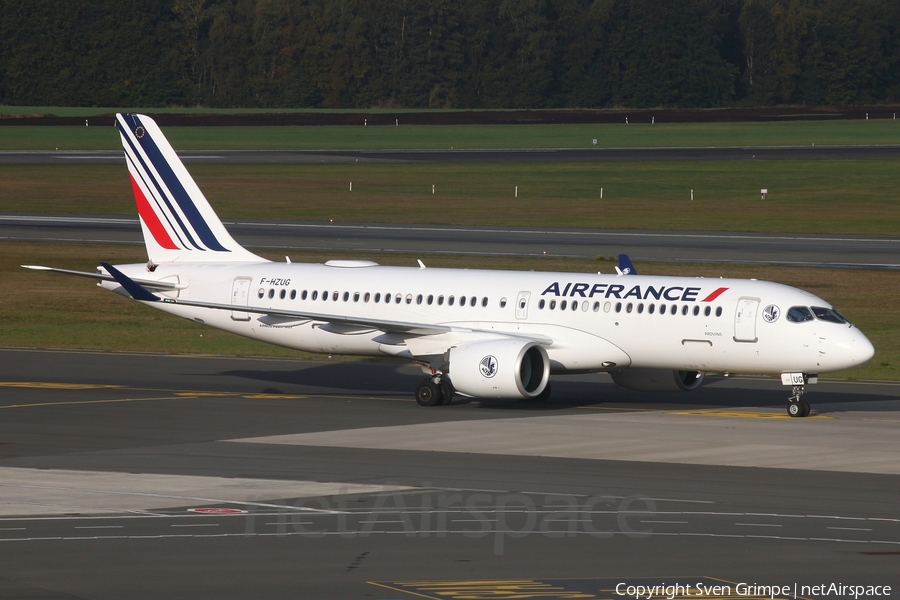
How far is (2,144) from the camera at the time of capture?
478ft

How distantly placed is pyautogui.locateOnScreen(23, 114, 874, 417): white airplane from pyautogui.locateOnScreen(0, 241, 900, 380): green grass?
7.91 metres

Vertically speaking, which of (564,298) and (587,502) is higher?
(564,298)

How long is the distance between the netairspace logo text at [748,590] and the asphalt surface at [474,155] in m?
112

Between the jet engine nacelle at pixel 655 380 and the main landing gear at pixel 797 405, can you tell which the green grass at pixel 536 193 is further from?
the main landing gear at pixel 797 405

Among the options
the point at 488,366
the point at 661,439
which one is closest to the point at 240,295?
the point at 488,366

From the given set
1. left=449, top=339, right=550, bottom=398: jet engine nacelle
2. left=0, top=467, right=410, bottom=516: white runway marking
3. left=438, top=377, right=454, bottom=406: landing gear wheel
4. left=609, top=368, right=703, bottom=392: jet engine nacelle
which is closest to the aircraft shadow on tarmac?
left=609, top=368, right=703, bottom=392: jet engine nacelle

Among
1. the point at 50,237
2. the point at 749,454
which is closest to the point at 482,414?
the point at 749,454

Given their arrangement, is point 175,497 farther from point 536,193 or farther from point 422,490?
point 536,193

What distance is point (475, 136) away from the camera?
15988 centimetres

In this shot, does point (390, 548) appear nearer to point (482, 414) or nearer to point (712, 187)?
point (482, 414)

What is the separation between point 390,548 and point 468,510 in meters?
3.53

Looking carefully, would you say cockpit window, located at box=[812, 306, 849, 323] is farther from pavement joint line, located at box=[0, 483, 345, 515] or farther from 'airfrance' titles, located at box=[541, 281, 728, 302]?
pavement joint line, located at box=[0, 483, 345, 515]

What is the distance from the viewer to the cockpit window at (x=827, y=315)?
36969 millimetres

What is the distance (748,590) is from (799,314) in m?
19.4
